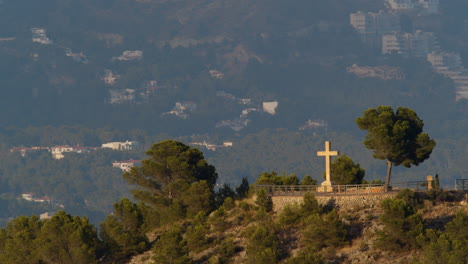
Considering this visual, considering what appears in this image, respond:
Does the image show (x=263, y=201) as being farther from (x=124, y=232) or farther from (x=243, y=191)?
(x=124, y=232)

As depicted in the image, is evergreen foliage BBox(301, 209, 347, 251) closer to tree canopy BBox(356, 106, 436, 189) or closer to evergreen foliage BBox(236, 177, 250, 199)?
tree canopy BBox(356, 106, 436, 189)

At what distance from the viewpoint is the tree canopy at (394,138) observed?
96812 millimetres

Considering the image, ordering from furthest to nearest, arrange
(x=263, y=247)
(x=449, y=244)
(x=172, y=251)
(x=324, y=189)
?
(x=324, y=189) < (x=172, y=251) < (x=263, y=247) < (x=449, y=244)

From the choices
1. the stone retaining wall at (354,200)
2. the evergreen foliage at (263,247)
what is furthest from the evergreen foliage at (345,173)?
the evergreen foliage at (263,247)

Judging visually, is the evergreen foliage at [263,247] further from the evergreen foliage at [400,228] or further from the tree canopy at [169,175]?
the tree canopy at [169,175]

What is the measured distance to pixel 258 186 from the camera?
99.6 metres

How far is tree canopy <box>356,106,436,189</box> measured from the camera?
96.8 meters

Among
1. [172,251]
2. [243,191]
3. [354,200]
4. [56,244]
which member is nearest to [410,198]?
[354,200]

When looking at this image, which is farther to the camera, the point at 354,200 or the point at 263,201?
the point at 263,201

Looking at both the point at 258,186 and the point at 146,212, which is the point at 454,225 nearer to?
the point at 258,186

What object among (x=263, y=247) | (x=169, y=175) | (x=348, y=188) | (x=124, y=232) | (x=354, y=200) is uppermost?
(x=169, y=175)

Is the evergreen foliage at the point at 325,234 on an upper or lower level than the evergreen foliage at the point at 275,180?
lower

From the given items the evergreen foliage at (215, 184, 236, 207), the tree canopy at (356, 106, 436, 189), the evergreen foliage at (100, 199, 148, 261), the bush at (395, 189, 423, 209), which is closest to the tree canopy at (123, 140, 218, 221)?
the evergreen foliage at (215, 184, 236, 207)

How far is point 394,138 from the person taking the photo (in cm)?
9662
